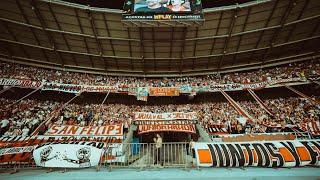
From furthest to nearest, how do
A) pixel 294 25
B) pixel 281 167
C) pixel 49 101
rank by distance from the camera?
pixel 49 101 < pixel 294 25 < pixel 281 167

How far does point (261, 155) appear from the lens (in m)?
9.84

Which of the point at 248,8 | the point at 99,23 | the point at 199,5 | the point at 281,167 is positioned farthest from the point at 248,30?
the point at 281,167

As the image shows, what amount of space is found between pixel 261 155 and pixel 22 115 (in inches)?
810

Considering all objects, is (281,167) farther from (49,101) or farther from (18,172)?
(49,101)

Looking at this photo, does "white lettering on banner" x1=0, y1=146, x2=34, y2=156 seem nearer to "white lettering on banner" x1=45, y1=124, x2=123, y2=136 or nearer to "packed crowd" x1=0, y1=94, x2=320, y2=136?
"white lettering on banner" x1=45, y1=124, x2=123, y2=136

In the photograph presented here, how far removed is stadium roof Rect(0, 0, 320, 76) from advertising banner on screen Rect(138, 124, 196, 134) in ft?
39.3

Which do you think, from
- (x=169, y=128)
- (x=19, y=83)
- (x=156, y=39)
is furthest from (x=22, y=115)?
(x=156, y=39)

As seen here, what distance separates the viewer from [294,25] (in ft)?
83.3

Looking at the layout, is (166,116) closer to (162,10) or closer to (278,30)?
(162,10)

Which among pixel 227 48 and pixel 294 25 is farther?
pixel 227 48

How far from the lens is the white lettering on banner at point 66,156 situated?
32.3 feet

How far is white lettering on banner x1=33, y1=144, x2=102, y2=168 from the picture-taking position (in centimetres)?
986

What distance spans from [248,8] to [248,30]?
287 centimetres

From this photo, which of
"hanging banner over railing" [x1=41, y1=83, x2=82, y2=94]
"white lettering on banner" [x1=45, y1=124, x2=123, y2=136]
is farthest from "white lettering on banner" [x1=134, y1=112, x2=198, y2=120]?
"hanging banner over railing" [x1=41, y1=83, x2=82, y2=94]
